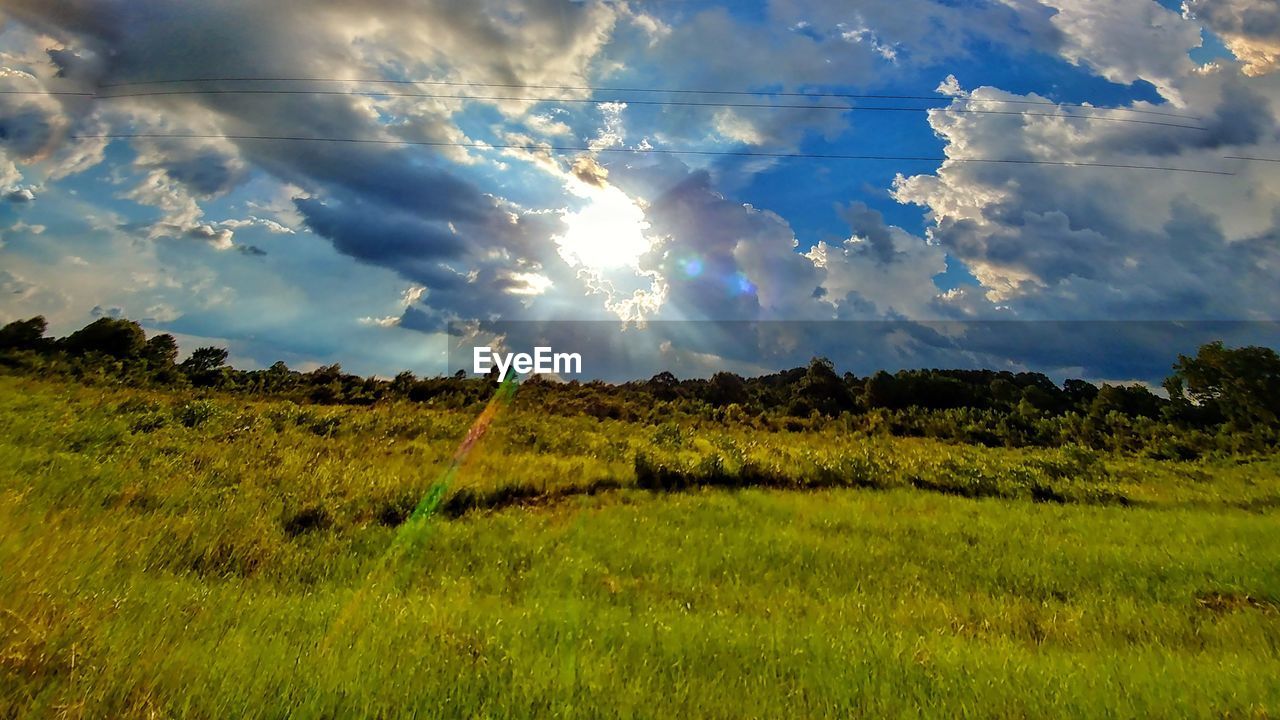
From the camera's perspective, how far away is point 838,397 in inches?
2564

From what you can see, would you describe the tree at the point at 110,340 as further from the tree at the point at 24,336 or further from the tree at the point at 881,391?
the tree at the point at 881,391

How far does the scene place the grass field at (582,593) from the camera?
13.7 ft

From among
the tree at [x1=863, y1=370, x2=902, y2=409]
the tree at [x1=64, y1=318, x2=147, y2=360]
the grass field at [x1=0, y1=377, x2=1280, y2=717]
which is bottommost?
the grass field at [x1=0, y1=377, x2=1280, y2=717]

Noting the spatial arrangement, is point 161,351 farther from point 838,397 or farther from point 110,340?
point 838,397

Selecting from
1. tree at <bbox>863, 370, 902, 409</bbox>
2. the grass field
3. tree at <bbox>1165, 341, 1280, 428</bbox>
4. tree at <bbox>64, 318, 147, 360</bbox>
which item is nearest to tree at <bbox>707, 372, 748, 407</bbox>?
tree at <bbox>863, 370, 902, 409</bbox>

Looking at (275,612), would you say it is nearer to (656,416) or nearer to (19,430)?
(19,430)

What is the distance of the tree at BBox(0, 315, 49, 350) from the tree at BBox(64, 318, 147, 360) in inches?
76.4

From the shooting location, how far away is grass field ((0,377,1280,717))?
4180 millimetres

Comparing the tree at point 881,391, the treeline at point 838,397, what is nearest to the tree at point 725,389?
the treeline at point 838,397

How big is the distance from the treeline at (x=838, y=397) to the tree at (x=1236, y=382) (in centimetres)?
8

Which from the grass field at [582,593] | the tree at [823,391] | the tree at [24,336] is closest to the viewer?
the grass field at [582,593]

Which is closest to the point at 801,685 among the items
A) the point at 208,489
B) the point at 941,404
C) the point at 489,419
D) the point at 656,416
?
the point at 208,489

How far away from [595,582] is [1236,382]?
59195mm

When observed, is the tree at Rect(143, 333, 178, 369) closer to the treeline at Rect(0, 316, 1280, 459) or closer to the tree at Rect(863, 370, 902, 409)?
the treeline at Rect(0, 316, 1280, 459)
